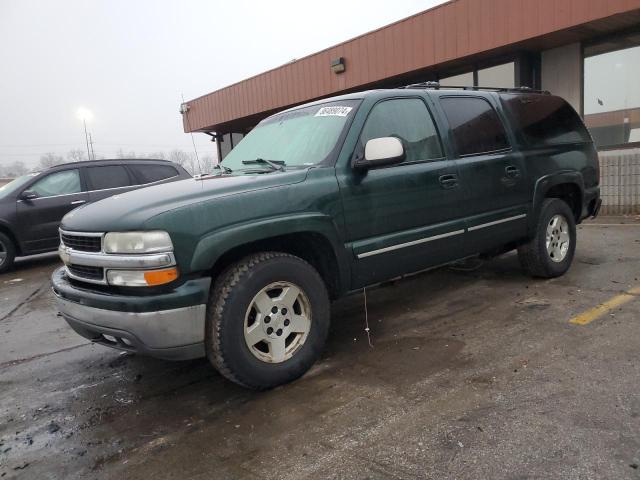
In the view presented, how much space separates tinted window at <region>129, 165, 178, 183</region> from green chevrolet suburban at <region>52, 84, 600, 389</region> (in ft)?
18.2

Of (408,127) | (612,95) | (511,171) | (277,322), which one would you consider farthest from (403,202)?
(612,95)

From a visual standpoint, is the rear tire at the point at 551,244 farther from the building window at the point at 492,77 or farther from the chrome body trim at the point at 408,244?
the building window at the point at 492,77

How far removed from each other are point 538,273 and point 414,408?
2.94 metres

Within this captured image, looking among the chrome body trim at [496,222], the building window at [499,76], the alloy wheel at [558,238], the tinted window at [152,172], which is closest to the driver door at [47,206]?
the tinted window at [152,172]

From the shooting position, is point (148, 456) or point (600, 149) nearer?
point (148, 456)

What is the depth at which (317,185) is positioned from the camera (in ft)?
10.5

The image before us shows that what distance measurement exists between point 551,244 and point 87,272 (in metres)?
4.37

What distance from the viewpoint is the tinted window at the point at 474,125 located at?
416cm

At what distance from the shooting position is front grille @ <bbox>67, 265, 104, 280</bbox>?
2.84 meters

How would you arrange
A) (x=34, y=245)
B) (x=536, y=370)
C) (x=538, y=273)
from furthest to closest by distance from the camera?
(x=34, y=245) → (x=538, y=273) → (x=536, y=370)

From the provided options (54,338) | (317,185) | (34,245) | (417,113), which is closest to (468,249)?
(417,113)

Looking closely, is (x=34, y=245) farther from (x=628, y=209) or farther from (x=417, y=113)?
(x=628, y=209)

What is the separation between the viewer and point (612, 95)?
9172 mm

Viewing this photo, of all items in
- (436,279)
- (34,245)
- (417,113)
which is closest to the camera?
(417,113)
